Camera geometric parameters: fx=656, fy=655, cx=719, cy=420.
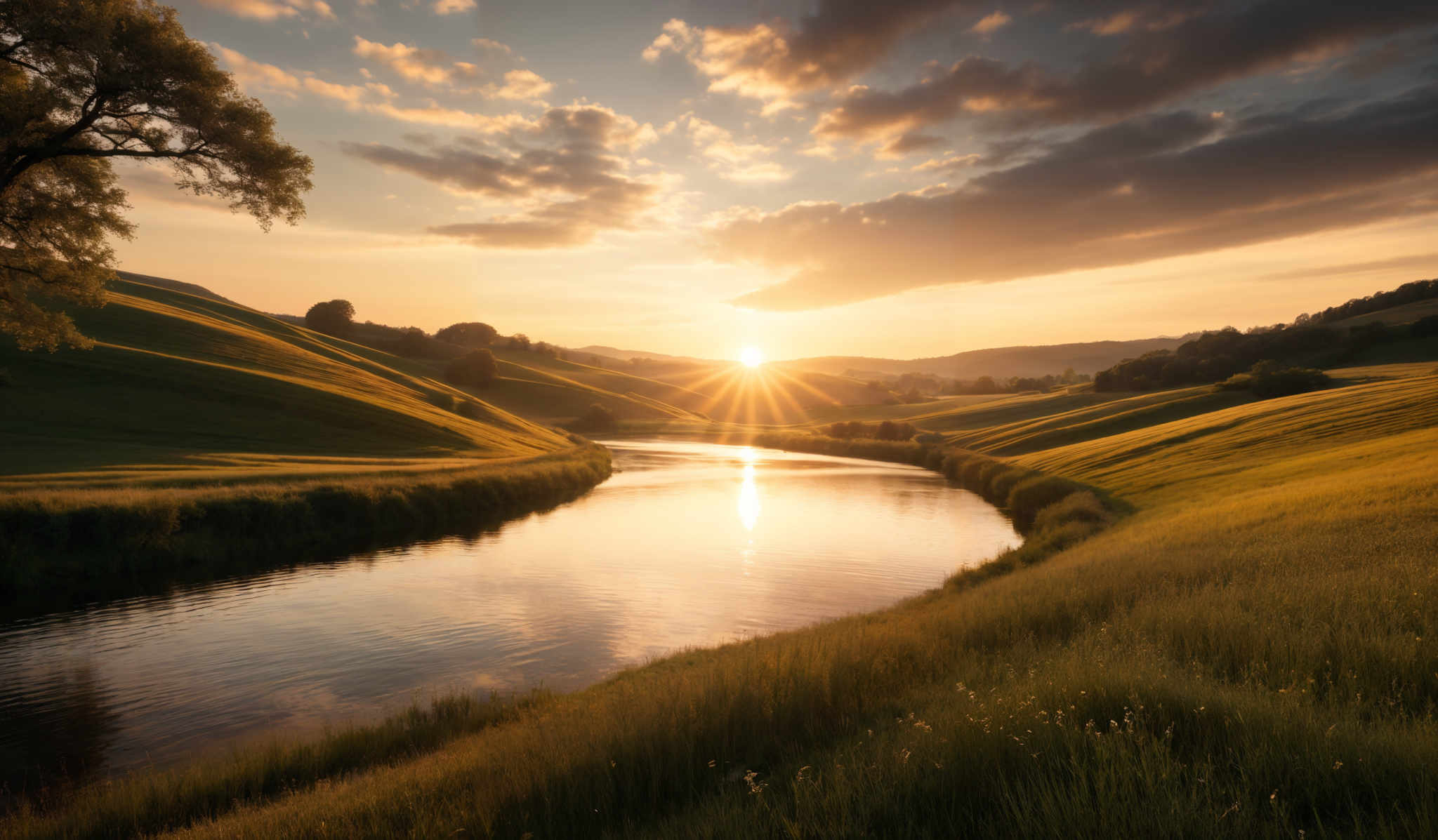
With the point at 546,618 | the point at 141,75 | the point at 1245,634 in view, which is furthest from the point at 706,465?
the point at 1245,634

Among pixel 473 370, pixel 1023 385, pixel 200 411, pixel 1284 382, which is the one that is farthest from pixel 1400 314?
pixel 473 370

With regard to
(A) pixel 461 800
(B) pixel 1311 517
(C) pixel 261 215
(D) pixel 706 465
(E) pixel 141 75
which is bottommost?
(D) pixel 706 465

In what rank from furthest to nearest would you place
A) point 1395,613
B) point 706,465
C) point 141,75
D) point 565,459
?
point 706,465
point 565,459
point 141,75
point 1395,613

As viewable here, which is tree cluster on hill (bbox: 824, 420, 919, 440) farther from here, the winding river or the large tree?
the large tree

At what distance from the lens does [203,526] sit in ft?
76.5

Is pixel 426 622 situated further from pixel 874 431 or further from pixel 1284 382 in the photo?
pixel 874 431

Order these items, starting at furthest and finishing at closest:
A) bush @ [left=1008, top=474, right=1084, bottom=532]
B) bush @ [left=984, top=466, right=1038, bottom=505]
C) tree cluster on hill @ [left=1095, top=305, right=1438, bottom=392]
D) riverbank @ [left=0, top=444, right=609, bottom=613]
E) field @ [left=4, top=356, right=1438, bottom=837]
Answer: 1. tree cluster on hill @ [left=1095, top=305, right=1438, bottom=392]
2. bush @ [left=984, top=466, right=1038, bottom=505]
3. bush @ [left=1008, top=474, right=1084, bottom=532]
4. riverbank @ [left=0, top=444, right=609, bottom=613]
5. field @ [left=4, top=356, right=1438, bottom=837]

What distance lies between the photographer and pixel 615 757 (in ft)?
21.5

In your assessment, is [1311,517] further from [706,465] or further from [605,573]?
[706,465]

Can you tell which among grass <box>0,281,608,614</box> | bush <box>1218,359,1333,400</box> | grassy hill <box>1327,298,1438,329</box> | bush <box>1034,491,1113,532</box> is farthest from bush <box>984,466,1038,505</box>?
grassy hill <box>1327,298,1438,329</box>

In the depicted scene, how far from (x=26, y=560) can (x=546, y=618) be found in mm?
14993

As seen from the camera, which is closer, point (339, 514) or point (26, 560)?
point (26, 560)

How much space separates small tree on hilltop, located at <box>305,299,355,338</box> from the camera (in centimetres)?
12550

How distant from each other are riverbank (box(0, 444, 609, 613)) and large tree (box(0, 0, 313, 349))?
5.70 meters
